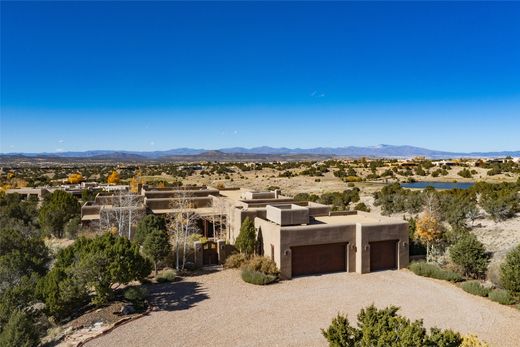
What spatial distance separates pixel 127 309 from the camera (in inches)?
741

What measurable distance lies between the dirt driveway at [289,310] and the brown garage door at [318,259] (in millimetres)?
772

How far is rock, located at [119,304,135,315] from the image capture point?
1861cm

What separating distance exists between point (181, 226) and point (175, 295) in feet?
27.0

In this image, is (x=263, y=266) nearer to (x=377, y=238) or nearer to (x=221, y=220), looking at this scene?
(x=377, y=238)

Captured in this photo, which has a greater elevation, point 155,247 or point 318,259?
point 155,247

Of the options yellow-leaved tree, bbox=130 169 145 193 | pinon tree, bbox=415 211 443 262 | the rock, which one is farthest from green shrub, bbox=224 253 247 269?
yellow-leaved tree, bbox=130 169 145 193

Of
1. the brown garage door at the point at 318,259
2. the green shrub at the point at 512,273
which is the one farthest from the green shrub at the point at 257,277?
the green shrub at the point at 512,273

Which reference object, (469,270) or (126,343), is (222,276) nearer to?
(126,343)

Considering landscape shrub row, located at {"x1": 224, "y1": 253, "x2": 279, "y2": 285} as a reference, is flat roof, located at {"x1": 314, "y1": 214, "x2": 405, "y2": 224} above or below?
above

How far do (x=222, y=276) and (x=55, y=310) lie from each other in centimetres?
887

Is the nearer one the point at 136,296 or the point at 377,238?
the point at 136,296

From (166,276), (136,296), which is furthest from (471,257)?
(136,296)

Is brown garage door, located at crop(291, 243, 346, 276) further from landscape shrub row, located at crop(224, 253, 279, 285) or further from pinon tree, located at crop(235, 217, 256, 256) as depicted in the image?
pinon tree, located at crop(235, 217, 256, 256)

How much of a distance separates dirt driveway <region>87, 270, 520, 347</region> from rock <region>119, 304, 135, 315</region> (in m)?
1.25
